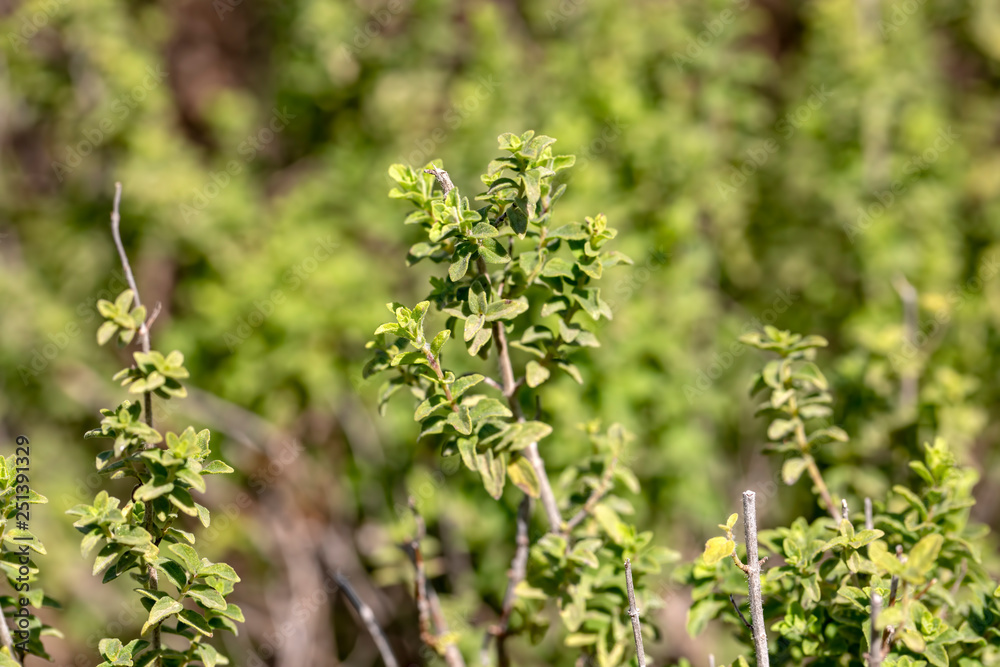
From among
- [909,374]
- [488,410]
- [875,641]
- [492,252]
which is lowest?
[875,641]

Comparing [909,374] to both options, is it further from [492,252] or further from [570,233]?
[492,252]

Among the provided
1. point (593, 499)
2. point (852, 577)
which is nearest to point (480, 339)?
point (593, 499)

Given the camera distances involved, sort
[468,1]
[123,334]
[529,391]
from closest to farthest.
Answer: [123,334], [529,391], [468,1]

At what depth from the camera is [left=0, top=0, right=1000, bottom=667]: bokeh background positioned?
11.1 feet

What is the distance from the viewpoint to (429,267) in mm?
3822

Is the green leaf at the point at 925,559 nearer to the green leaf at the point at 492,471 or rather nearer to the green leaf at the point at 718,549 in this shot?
the green leaf at the point at 718,549

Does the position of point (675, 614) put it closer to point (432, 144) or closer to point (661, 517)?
point (661, 517)

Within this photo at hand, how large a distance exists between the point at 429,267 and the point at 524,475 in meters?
2.17

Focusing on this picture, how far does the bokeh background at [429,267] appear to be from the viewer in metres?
3.37

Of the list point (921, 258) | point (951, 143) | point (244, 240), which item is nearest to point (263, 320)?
point (244, 240)

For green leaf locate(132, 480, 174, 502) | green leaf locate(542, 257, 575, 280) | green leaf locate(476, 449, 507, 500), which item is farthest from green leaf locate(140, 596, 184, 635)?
green leaf locate(542, 257, 575, 280)

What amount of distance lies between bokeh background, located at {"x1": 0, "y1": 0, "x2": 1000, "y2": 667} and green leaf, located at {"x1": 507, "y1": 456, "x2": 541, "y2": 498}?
1203mm

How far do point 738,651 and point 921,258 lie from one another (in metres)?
1.95

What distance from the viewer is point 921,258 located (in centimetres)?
348
